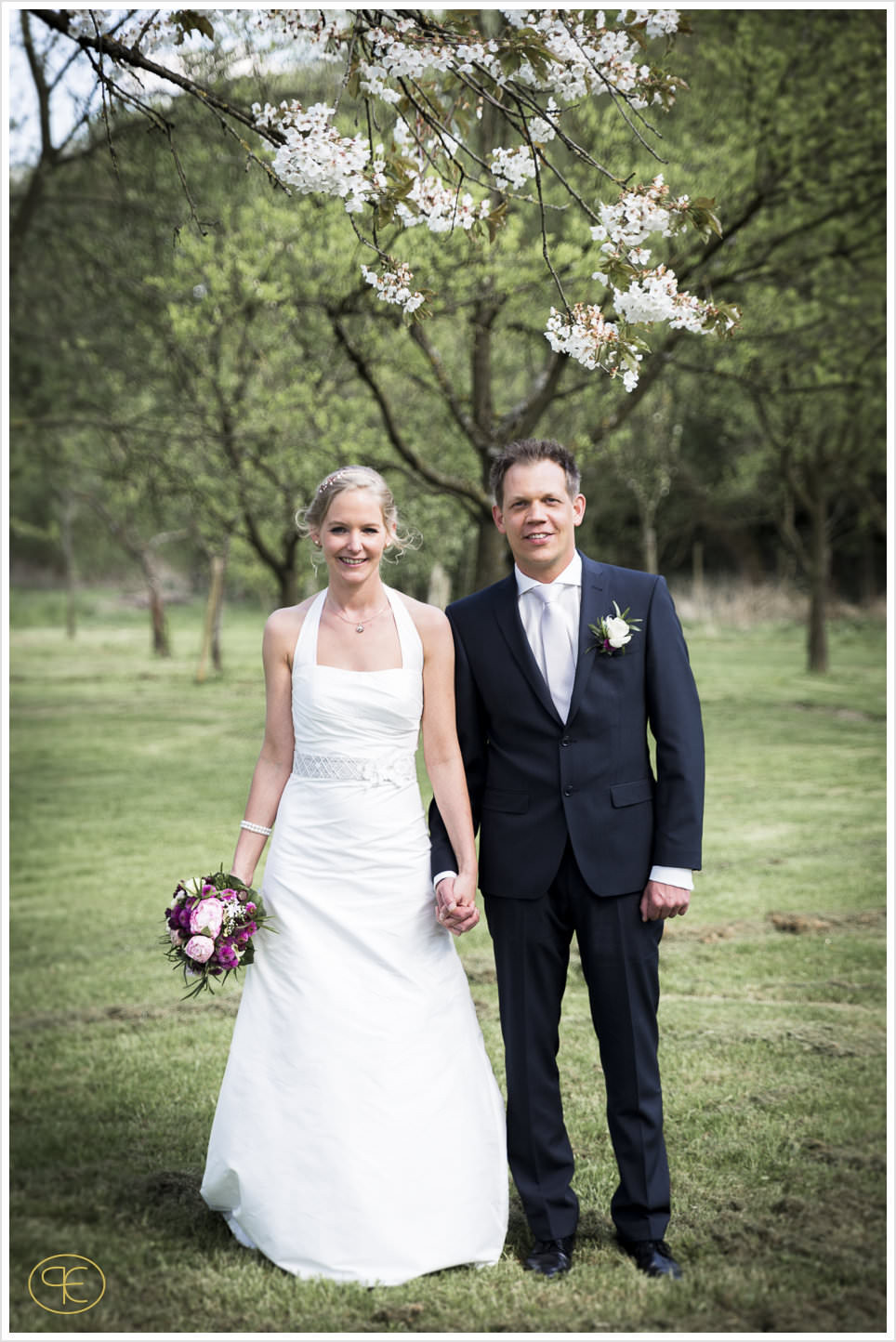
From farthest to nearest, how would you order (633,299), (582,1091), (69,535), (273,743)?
(69,535) < (582,1091) < (273,743) < (633,299)

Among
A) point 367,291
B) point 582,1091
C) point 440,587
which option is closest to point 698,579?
point 440,587

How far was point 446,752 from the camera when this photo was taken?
3.48 meters

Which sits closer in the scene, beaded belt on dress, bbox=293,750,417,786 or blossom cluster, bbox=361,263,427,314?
beaded belt on dress, bbox=293,750,417,786

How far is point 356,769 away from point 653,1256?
5.34 feet

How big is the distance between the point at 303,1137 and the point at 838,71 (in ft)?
37.1

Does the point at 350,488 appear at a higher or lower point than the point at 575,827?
higher

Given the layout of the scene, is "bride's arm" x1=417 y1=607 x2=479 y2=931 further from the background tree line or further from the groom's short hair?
the background tree line

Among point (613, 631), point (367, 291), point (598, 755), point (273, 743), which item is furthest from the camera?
point (367, 291)

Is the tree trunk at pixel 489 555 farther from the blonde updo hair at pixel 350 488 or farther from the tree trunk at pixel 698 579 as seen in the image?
the tree trunk at pixel 698 579

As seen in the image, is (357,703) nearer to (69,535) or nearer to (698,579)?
(698,579)

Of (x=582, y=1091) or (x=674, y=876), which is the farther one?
(x=582, y=1091)

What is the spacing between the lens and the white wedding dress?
3326 millimetres

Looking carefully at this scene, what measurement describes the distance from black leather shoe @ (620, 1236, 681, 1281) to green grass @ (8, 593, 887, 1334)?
0.04m

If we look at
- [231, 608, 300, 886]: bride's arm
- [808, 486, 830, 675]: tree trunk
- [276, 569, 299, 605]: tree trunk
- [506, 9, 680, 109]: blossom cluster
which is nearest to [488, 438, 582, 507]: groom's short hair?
[231, 608, 300, 886]: bride's arm
